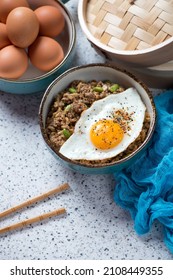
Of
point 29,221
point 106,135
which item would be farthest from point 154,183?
point 29,221

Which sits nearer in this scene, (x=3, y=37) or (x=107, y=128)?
(x=107, y=128)

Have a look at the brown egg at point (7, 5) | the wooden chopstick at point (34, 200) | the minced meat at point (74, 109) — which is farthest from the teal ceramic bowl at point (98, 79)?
the brown egg at point (7, 5)

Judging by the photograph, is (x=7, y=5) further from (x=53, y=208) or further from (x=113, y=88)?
(x=53, y=208)

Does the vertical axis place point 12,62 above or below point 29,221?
above

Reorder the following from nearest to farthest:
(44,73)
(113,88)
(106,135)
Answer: (106,135)
(113,88)
(44,73)

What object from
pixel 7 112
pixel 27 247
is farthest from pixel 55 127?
pixel 27 247

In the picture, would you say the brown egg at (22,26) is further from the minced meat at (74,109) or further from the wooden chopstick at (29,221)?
the wooden chopstick at (29,221)
